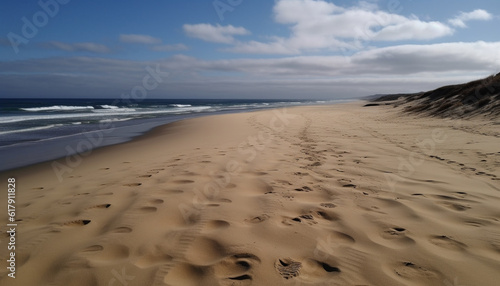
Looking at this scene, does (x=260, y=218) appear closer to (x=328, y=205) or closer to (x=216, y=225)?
(x=216, y=225)

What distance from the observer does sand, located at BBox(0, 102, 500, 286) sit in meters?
2.04

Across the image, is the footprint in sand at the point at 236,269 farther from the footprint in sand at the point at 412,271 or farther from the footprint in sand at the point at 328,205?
the footprint in sand at the point at 328,205

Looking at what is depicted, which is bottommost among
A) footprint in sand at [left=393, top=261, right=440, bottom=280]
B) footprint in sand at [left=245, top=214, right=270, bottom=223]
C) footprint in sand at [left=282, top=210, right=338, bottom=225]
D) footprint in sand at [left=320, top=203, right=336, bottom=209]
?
footprint in sand at [left=393, top=261, right=440, bottom=280]

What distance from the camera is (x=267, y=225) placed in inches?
108

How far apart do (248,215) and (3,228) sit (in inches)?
108

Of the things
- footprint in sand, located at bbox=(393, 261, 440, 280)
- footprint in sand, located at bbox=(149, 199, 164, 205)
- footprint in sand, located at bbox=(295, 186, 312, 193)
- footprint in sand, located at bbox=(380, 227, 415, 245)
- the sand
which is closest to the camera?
footprint in sand, located at bbox=(393, 261, 440, 280)

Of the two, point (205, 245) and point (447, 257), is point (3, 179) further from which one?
point (447, 257)

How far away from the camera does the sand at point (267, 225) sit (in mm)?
2039

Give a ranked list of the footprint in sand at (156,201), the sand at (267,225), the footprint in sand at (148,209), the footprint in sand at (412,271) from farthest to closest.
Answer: the footprint in sand at (156,201)
the footprint in sand at (148,209)
the sand at (267,225)
the footprint in sand at (412,271)

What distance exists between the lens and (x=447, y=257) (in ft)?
6.99

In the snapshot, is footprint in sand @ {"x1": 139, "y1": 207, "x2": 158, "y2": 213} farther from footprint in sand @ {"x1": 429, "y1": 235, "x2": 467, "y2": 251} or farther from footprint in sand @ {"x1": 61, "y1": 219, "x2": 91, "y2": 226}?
footprint in sand @ {"x1": 429, "y1": 235, "x2": 467, "y2": 251}

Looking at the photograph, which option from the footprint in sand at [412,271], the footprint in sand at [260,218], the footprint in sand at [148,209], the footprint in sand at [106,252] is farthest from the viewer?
the footprint in sand at [148,209]

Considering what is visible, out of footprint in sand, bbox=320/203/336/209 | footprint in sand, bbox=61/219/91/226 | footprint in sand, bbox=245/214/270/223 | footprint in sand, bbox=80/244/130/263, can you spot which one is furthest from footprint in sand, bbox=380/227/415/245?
footprint in sand, bbox=61/219/91/226

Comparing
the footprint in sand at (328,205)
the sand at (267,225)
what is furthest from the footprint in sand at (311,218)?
the footprint in sand at (328,205)
